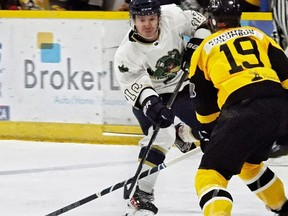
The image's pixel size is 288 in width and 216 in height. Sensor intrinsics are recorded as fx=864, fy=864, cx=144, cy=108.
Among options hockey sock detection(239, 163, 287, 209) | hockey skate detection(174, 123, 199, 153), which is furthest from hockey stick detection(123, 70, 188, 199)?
hockey sock detection(239, 163, 287, 209)

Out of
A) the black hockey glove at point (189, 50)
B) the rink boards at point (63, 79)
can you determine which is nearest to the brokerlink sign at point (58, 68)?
the rink boards at point (63, 79)

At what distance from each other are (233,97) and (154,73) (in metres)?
1.03

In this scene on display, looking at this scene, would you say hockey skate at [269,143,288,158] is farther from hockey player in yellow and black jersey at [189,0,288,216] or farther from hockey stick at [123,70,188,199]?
hockey stick at [123,70,188,199]

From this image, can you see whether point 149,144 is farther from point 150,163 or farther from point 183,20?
point 183,20

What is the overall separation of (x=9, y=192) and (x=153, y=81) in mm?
1031

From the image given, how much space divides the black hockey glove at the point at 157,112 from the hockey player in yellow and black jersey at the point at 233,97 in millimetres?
407

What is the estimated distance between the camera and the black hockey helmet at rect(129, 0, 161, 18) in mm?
3945

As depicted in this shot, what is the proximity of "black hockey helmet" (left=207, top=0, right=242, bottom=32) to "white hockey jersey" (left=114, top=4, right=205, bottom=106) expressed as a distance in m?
0.73

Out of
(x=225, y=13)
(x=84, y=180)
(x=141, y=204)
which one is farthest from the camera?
(x=84, y=180)

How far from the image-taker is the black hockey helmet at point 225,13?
131 inches

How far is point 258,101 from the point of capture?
3205 mm

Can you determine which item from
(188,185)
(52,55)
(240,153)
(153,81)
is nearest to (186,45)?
(153,81)

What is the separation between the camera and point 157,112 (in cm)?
384

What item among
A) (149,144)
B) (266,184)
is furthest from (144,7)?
(266,184)
